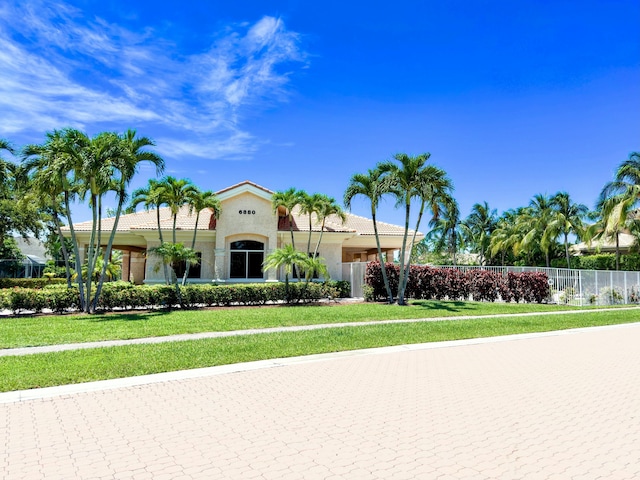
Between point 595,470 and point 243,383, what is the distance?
4.82m

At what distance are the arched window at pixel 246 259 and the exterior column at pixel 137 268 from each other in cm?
909

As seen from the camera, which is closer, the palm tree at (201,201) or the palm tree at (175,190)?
the palm tree at (175,190)

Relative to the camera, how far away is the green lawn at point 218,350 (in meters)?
7.36

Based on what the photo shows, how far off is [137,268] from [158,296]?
1550 cm

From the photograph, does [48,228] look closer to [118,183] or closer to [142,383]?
[118,183]

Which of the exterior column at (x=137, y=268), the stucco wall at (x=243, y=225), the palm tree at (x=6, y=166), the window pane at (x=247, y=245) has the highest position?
the palm tree at (x=6, y=166)

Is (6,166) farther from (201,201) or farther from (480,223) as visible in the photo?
(480,223)

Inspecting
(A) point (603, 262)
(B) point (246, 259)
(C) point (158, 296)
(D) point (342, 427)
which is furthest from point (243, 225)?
(A) point (603, 262)

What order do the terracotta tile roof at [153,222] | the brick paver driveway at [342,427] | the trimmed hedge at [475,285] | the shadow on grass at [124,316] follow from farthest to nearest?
the terracotta tile roof at [153,222], the trimmed hedge at [475,285], the shadow on grass at [124,316], the brick paver driveway at [342,427]

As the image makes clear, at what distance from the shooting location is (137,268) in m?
32.0

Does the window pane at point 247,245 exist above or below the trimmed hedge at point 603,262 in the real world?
above

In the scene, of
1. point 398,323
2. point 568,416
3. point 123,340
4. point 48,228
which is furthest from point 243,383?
point 48,228

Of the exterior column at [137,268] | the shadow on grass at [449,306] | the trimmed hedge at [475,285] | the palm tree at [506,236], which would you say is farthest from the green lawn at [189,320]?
the palm tree at [506,236]

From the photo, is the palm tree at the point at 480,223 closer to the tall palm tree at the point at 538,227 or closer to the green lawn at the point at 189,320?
the tall palm tree at the point at 538,227
